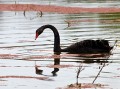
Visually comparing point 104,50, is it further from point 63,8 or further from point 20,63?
point 63,8

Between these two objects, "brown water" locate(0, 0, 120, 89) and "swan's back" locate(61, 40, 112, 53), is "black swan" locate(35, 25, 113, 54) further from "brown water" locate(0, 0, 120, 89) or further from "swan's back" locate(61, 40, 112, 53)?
"brown water" locate(0, 0, 120, 89)

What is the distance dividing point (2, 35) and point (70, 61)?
6.92 meters

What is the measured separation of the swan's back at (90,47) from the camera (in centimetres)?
1581

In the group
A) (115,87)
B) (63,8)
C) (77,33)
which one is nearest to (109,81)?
(115,87)

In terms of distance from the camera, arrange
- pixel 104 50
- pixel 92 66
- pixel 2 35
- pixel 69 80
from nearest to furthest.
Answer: pixel 69 80
pixel 92 66
pixel 104 50
pixel 2 35

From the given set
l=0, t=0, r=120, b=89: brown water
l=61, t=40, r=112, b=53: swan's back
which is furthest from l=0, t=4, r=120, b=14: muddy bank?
l=61, t=40, r=112, b=53: swan's back

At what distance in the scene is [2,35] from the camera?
67.3 ft

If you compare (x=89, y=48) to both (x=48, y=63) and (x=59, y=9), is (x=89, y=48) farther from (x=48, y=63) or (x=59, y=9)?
(x=59, y=9)

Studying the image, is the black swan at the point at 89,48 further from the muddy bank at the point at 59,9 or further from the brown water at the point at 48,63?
the muddy bank at the point at 59,9

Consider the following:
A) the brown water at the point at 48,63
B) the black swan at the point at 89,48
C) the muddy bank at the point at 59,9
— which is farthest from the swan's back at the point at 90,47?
the muddy bank at the point at 59,9

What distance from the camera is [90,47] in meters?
16.0

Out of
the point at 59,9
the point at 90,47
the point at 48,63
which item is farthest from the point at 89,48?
the point at 59,9

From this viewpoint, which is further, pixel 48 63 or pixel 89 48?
pixel 89 48

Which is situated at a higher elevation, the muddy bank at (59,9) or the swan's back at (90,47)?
the swan's back at (90,47)
